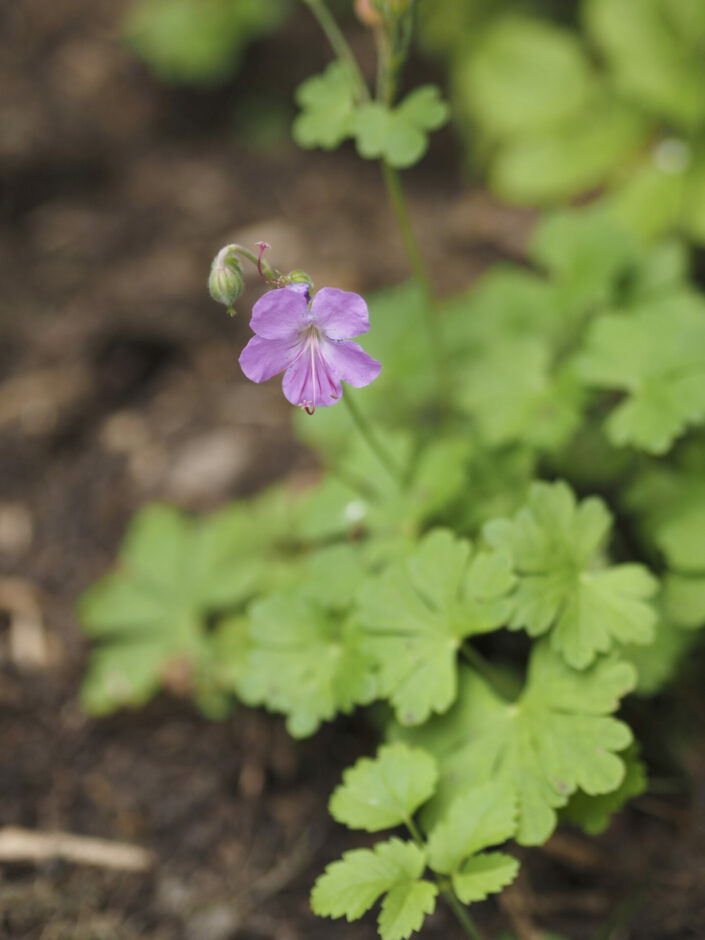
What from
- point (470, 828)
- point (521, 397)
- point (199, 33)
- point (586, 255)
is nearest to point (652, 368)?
point (521, 397)

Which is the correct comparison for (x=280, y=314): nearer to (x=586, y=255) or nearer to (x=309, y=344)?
(x=309, y=344)

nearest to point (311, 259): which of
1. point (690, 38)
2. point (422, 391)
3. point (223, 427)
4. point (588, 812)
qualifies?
point (223, 427)

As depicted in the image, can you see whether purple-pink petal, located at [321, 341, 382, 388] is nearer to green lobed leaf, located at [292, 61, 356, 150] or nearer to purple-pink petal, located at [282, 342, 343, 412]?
purple-pink petal, located at [282, 342, 343, 412]

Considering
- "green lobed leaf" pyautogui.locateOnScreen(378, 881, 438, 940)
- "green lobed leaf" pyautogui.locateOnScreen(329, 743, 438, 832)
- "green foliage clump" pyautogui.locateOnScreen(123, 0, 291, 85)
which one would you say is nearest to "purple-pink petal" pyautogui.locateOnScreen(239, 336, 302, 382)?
"green lobed leaf" pyautogui.locateOnScreen(329, 743, 438, 832)

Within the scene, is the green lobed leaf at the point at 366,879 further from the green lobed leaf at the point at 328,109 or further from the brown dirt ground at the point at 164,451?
the green lobed leaf at the point at 328,109

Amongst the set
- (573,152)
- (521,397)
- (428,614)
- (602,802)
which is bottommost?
(602,802)

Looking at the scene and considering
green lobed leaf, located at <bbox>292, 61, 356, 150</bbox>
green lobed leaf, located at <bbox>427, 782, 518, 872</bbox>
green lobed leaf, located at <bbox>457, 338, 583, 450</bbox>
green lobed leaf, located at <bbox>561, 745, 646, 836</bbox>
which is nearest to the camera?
green lobed leaf, located at <bbox>427, 782, 518, 872</bbox>
